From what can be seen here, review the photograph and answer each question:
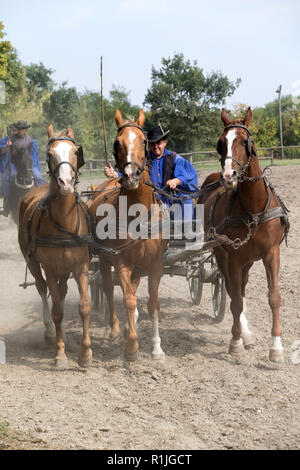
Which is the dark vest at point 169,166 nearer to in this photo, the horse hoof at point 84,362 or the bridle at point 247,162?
the bridle at point 247,162

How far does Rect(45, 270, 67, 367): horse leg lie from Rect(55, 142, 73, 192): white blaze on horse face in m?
1.17

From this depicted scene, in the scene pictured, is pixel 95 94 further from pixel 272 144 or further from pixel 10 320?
pixel 10 320

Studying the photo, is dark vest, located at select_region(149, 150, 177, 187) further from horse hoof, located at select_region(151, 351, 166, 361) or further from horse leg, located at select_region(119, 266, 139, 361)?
horse hoof, located at select_region(151, 351, 166, 361)

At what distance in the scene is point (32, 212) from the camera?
6.36m

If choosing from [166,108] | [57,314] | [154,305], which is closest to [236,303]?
[154,305]

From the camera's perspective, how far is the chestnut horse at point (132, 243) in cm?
528

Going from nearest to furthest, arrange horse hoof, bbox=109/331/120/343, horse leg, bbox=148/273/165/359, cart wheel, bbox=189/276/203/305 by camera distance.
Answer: horse leg, bbox=148/273/165/359 < horse hoof, bbox=109/331/120/343 < cart wheel, bbox=189/276/203/305

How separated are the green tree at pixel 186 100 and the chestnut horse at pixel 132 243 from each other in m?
35.3

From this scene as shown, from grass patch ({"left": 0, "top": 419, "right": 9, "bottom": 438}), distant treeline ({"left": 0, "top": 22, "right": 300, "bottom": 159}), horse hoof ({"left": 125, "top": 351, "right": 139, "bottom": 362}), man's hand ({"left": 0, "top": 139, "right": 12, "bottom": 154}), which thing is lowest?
horse hoof ({"left": 125, "top": 351, "right": 139, "bottom": 362})

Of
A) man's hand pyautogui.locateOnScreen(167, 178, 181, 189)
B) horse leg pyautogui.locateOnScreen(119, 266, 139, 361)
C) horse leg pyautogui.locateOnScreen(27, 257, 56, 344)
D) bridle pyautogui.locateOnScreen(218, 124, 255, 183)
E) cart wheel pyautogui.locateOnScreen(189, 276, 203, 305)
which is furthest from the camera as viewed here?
cart wheel pyautogui.locateOnScreen(189, 276, 203, 305)

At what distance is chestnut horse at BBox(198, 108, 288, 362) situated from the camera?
560cm

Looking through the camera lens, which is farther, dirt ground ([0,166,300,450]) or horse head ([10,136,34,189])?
horse head ([10,136,34,189])

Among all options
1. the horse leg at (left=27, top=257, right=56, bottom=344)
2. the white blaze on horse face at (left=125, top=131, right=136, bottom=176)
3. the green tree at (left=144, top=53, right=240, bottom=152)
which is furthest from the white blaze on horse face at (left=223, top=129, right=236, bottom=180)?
the green tree at (left=144, top=53, right=240, bottom=152)

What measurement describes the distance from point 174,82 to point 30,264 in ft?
130
